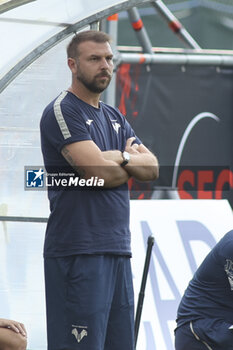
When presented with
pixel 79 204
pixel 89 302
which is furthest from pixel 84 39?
pixel 89 302

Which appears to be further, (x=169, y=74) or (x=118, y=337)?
(x=169, y=74)

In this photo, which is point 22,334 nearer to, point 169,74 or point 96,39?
point 96,39

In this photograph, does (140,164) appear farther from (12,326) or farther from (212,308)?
(212,308)

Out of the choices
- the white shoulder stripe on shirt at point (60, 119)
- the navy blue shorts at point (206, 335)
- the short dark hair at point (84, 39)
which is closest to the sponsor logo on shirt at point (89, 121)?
the white shoulder stripe on shirt at point (60, 119)

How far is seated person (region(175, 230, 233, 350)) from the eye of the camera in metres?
4.45

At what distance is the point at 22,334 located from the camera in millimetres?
3820

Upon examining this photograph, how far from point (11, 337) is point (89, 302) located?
0.40 m

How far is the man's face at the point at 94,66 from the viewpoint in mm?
3934

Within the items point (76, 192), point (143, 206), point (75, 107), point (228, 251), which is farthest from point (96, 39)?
point (143, 206)

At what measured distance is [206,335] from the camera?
4492mm

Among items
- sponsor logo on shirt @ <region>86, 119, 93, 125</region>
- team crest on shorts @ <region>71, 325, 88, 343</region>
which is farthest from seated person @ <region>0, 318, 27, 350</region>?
sponsor logo on shirt @ <region>86, 119, 93, 125</region>

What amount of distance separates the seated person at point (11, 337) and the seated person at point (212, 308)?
1.14 m

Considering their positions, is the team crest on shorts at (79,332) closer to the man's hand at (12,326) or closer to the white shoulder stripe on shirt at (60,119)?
the man's hand at (12,326)

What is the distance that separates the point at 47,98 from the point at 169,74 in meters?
→ 2.66
